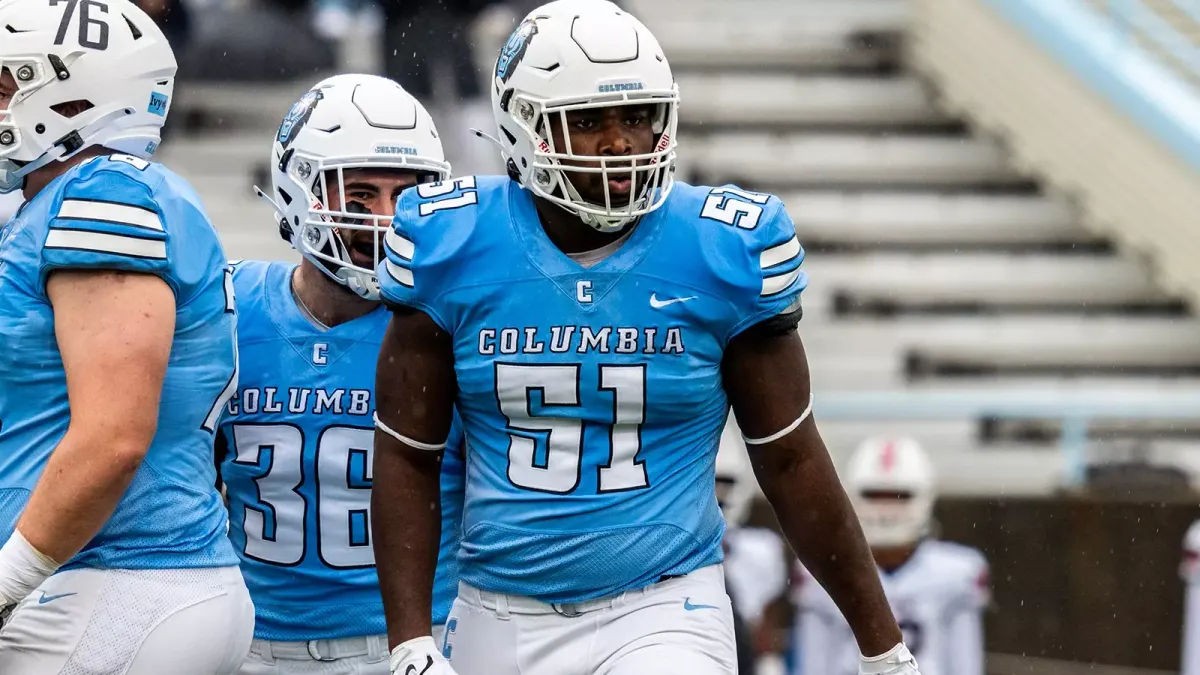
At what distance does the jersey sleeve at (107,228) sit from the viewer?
313cm

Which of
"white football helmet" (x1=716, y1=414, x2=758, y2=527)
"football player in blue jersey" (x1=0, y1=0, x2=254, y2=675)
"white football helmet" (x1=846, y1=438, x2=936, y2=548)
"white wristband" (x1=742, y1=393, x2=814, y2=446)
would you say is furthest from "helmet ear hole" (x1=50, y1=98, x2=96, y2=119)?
"white football helmet" (x1=846, y1=438, x2=936, y2=548)

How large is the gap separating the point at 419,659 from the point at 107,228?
91cm

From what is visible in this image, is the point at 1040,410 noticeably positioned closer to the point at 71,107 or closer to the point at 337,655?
the point at 337,655

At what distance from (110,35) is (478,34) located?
7719mm

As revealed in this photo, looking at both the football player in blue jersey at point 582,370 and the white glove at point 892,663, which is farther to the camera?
the white glove at point 892,663

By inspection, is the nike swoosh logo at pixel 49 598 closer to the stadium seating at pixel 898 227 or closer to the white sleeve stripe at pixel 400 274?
the white sleeve stripe at pixel 400 274

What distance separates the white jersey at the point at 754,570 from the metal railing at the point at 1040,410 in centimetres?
70

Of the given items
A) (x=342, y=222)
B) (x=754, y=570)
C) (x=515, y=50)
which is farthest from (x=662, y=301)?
(x=754, y=570)

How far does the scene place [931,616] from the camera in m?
7.58

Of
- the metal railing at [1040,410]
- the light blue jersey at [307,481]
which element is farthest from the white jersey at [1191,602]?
the light blue jersey at [307,481]

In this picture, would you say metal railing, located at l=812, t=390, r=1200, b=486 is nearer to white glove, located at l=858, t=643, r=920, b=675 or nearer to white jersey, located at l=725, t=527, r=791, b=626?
white jersey, located at l=725, t=527, r=791, b=626

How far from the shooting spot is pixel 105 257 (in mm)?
3133

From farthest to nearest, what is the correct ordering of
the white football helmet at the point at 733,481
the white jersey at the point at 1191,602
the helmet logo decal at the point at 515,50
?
the white jersey at the point at 1191,602 < the white football helmet at the point at 733,481 < the helmet logo decal at the point at 515,50

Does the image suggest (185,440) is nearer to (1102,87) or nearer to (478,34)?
(478,34)
